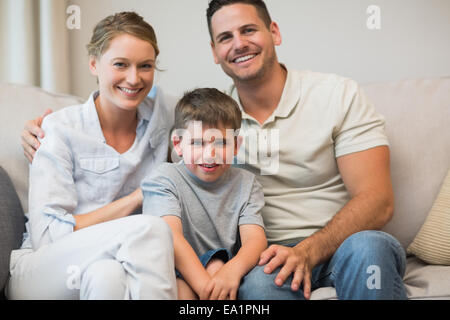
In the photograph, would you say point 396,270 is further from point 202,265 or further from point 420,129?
point 420,129

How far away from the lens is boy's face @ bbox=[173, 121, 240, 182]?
1.28 metres

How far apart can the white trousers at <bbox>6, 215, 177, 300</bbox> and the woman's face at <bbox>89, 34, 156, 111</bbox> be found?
48cm

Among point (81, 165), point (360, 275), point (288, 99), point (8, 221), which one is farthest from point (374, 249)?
point (8, 221)

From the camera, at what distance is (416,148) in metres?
1.57

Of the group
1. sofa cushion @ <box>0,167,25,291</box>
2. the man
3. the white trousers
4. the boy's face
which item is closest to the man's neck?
the man

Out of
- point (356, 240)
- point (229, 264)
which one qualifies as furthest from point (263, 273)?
point (356, 240)

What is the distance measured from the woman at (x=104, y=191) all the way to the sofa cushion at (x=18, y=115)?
0.51ft

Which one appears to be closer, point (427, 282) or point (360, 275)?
point (360, 275)

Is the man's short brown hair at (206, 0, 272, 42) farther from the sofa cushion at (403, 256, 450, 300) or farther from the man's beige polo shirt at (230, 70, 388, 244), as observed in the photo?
the sofa cushion at (403, 256, 450, 300)

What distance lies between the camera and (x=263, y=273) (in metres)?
1.14

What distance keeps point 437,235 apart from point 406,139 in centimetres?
34

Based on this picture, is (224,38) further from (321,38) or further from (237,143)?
(321,38)

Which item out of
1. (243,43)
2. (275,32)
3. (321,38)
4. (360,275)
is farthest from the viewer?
(321,38)
